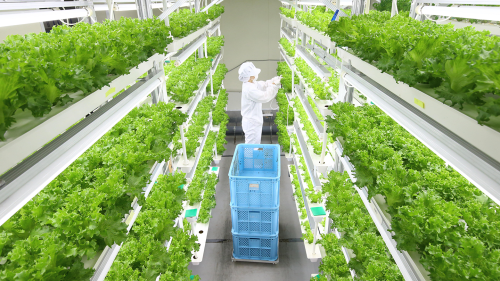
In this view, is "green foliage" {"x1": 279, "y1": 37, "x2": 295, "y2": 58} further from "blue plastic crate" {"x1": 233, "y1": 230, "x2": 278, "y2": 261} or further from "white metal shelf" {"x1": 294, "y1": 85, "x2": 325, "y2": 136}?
"blue plastic crate" {"x1": 233, "y1": 230, "x2": 278, "y2": 261}

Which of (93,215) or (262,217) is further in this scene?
(262,217)

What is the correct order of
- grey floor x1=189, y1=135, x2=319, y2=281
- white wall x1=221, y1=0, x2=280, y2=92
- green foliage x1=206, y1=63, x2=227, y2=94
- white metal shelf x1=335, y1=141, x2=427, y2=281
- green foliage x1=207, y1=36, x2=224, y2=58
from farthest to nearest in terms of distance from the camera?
1. white wall x1=221, y1=0, x2=280, y2=92
2. green foliage x1=206, y1=63, x2=227, y2=94
3. green foliage x1=207, y1=36, x2=224, y2=58
4. grey floor x1=189, y1=135, x2=319, y2=281
5. white metal shelf x1=335, y1=141, x2=427, y2=281

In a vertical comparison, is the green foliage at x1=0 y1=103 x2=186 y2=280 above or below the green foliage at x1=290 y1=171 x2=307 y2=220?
above

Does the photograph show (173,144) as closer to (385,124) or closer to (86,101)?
(86,101)

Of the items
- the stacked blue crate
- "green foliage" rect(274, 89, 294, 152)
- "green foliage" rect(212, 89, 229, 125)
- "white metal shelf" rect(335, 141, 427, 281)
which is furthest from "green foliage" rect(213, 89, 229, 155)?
"white metal shelf" rect(335, 141, 427, 281)

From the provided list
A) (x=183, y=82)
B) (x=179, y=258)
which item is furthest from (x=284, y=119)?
(x=179, y=258)

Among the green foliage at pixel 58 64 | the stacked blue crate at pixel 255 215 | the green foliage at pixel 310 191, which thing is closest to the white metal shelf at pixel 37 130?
the green foliage at pixel 58 64

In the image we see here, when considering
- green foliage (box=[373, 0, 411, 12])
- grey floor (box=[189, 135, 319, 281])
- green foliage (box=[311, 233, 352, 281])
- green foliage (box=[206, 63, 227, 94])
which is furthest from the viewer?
green foliage (box=[206, 63, 227, 94])

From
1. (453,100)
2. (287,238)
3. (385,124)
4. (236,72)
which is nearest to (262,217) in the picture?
(287,238)

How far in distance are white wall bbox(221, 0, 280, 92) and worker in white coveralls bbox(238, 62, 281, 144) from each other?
3265 millimetres

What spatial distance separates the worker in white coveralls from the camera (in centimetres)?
626

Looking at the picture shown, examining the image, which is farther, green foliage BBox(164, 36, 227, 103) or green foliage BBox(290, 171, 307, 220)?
green foliage BBox(290, 171, 307, 220)

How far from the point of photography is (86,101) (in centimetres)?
141

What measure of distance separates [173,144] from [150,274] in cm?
144
